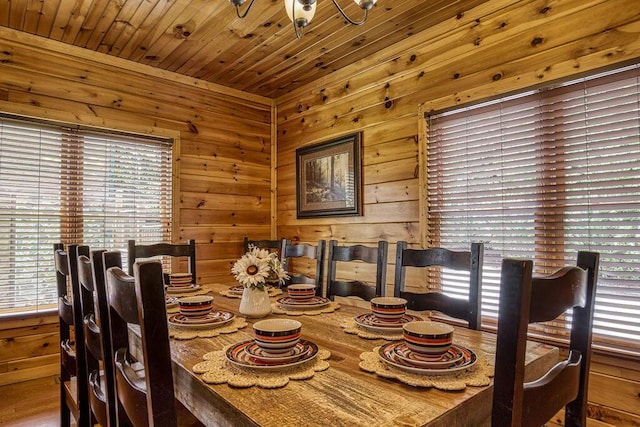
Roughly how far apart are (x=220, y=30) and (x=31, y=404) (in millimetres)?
2722

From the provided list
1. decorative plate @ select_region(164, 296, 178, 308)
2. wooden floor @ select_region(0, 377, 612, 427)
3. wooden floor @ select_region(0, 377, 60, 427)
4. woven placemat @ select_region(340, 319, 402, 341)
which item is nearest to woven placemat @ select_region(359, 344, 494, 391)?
woven placemat @ select_region(340, 319, 402, 341)

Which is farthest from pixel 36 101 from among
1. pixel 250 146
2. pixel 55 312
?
pixel 250 146

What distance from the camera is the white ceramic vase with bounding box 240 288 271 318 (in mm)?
1552

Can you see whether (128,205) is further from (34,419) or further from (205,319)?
(205,319)

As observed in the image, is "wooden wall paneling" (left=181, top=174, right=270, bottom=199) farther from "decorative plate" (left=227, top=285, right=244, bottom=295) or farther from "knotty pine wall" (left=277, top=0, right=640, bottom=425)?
"decorative plate" (left=227, top=285, right=244, bottom=295)

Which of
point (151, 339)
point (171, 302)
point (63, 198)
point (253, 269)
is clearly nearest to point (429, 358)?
point (151, 339)

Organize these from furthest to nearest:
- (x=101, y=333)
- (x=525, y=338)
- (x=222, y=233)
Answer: (x=222, y=233), (x=101, y=333), (x=525, y=338)

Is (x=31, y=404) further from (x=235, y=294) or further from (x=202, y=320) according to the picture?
(x=202, y=320)

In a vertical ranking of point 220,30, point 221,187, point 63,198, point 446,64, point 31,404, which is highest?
point 220,30

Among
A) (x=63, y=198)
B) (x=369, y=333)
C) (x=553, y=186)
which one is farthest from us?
(x=63, y=198)

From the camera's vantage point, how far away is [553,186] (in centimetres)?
209

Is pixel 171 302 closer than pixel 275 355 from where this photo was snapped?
No

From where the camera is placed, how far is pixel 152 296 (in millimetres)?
728

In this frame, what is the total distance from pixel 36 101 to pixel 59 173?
0.52 m
